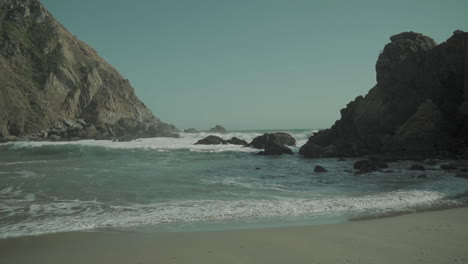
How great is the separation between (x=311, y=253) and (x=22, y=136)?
61.5 meters

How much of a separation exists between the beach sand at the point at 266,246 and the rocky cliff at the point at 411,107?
20.5 meters

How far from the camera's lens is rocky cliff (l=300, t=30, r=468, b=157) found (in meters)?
25.9

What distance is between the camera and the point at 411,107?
30047mm

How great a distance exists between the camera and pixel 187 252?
6152 mm

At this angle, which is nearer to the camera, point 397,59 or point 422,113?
point 422,113

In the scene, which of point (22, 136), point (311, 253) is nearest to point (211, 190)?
point (311, 253)

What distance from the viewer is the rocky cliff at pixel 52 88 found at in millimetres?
58656

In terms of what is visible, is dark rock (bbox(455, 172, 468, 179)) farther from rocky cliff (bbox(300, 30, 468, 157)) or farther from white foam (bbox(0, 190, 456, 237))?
rocky cliff (bbox(300, 30, 468, 157))

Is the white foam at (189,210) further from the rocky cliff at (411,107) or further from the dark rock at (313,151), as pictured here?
the dark rock at (313,151)

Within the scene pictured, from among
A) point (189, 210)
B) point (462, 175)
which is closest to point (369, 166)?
Result: point (462, 175)

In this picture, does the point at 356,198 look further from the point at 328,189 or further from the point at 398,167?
the point at 398,167

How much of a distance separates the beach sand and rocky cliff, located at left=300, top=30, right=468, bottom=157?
2052cm

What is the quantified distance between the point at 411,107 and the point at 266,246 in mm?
28751

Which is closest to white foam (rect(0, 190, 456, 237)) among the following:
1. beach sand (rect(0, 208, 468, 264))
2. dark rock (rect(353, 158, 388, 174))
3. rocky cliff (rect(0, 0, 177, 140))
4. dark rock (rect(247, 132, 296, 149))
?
beach sand (rect(0, 208, 468, 264))
